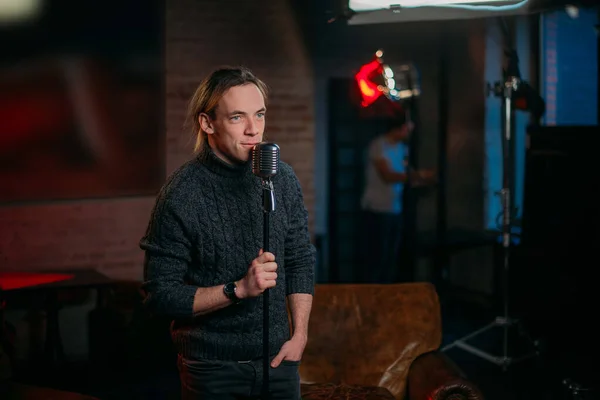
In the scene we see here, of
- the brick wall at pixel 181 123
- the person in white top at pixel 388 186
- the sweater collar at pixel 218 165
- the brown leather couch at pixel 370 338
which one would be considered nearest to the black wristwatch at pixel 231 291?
the sweater collar at pixel 218 165

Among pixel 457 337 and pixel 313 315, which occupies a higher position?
pixel 313 315

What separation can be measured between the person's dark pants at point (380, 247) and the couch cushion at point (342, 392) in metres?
3.53

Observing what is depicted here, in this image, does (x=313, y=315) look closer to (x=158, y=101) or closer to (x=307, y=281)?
(x=307, y=281)

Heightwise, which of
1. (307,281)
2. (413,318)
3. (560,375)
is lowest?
(560,375)

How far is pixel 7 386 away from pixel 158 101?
2653mm

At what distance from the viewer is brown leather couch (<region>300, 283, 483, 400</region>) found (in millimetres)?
3730

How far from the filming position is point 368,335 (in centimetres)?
379

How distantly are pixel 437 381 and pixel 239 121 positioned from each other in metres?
1.61

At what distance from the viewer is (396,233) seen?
709cm

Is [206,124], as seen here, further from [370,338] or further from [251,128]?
[370,338]

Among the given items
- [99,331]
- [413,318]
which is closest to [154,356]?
[99,331]

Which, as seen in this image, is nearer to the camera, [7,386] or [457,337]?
[7,386]

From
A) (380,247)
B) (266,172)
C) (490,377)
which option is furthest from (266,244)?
(380,247)

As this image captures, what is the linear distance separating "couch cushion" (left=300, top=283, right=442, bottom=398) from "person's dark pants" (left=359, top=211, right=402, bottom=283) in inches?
127
